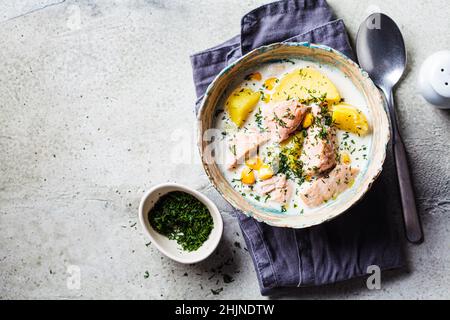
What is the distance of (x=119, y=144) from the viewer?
2139 mm

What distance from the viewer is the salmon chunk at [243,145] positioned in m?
1.82

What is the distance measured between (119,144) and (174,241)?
45 cm

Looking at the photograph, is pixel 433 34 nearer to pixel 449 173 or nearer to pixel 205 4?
pixel 449 173

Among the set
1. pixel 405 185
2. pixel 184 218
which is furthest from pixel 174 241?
pixel 405 185

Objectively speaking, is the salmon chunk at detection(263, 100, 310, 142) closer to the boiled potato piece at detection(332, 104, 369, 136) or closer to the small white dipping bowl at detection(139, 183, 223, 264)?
the boiled potato piece at detection(332, 104, 369, 136)

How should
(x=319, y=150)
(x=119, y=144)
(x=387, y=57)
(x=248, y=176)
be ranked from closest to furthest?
(x=319, y=150), (x=248, y=176), (x=387, y=57), (x=119, y=144)

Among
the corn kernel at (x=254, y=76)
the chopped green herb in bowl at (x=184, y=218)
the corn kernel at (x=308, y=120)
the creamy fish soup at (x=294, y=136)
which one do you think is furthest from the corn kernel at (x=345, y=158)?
the chopped green herb in bowl at (x=184, y=218)

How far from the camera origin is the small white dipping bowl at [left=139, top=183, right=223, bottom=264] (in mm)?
1959

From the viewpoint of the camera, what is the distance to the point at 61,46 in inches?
86.4

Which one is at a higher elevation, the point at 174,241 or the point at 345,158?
the point at 345,158

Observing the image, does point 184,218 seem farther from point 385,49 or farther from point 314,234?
point 385,49

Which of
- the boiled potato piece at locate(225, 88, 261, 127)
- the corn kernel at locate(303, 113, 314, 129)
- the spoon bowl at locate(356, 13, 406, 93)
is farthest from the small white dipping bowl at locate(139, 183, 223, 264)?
the spoon bowl at locate(356, 13, 406, 93)

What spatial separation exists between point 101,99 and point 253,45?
651 mm

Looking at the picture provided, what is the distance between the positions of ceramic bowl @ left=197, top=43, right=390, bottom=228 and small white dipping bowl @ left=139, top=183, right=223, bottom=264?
6.4 inches
